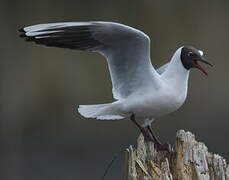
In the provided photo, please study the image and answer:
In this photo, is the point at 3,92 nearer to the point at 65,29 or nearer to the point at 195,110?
the point at 195,110

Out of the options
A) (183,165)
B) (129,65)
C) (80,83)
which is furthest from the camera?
(80,83)

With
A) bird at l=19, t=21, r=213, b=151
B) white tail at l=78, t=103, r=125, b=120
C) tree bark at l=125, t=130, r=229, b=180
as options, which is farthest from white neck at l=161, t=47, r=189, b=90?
tree bark at l=125, t=130, r=229, b=180

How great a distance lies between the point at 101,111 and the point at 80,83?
4.28 m

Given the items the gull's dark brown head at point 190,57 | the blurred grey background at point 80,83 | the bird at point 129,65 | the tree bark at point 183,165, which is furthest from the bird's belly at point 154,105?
the blurred grey background at point 80,83

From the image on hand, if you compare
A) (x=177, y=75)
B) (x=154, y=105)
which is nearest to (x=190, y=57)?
(x=177, y=75)

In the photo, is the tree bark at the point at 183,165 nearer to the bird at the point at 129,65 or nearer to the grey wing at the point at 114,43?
the bird at the point at 129,65

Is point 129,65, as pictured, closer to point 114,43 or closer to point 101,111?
point 114,43

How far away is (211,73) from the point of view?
10977 millimetres

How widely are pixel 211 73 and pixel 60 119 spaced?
1.37m

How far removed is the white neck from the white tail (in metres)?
0.31

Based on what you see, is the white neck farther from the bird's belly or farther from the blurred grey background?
the blurred grey background

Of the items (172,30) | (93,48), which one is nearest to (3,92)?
(172,30)

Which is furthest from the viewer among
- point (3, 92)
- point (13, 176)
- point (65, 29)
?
point (3, 92)

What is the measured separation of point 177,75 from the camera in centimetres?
643
